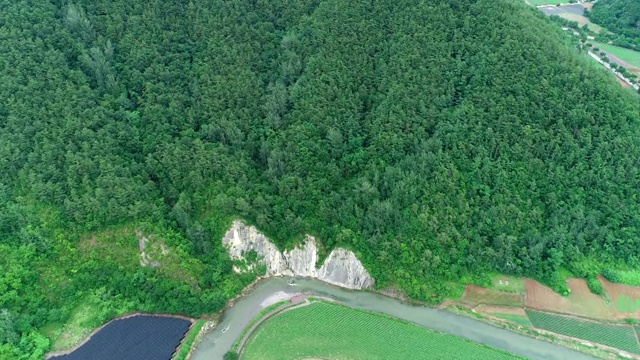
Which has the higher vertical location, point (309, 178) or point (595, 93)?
point (595, 93)

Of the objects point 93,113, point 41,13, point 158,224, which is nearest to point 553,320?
point 158,224

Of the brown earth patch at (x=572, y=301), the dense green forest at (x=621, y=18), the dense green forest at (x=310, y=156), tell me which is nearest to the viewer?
the brown earth patch at (x=572, y=301)

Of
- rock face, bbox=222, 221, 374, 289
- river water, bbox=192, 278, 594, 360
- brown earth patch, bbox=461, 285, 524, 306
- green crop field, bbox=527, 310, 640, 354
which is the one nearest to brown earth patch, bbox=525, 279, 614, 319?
green crop field, bbox=527, 310, 640, 354

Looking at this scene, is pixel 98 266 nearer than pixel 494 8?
Yes

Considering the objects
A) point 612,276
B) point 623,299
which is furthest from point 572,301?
point 623,299

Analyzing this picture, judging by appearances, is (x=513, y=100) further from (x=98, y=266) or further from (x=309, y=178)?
(x=98, y=266)

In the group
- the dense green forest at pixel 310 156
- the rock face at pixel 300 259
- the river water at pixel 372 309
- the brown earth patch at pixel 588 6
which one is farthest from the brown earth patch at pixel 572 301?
the brown earth patch at pixel 588 6

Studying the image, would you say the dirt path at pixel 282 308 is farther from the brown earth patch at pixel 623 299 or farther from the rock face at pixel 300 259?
the brown earth patch at pixel 623 299

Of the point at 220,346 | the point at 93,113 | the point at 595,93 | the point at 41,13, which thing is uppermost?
the point at 41,13
